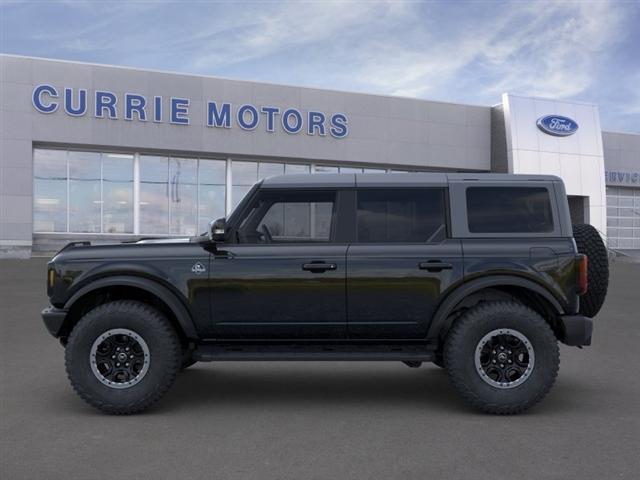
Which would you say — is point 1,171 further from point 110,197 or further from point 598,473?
point 598,473

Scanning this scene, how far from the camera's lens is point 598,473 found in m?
3.86

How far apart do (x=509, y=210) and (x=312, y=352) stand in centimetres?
209

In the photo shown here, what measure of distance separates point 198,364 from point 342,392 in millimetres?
2094

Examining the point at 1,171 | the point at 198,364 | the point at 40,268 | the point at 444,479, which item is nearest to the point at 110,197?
the point at 1,171

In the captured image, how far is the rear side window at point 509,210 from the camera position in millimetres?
5461

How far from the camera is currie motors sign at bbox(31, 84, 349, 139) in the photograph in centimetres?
2589

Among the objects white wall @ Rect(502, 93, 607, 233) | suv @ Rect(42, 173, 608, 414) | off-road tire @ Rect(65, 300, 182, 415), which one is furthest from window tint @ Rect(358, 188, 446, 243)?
white wall @ Rect(502, 93, 607, 233)

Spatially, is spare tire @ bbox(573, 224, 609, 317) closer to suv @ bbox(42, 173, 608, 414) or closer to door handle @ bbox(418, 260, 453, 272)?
suv @ bbox(42, 173, 608, 414)

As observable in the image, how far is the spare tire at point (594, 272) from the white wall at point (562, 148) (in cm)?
2634

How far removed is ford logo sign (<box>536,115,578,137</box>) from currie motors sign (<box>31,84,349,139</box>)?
10.0 m

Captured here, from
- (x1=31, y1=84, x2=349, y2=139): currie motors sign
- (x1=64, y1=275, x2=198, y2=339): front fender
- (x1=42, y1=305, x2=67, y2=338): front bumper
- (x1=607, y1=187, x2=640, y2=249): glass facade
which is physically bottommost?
(x1=42, y1=305, x2=67, y2=338): front bumper

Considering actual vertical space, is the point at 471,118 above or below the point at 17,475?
above

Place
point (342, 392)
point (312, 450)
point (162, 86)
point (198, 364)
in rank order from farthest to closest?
point (162, 86)
point (198, 364)
point (342, 392)
point (312, 450)

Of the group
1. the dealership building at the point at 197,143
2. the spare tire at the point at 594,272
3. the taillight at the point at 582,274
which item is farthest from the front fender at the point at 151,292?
the dealership building at the point at 197,143
